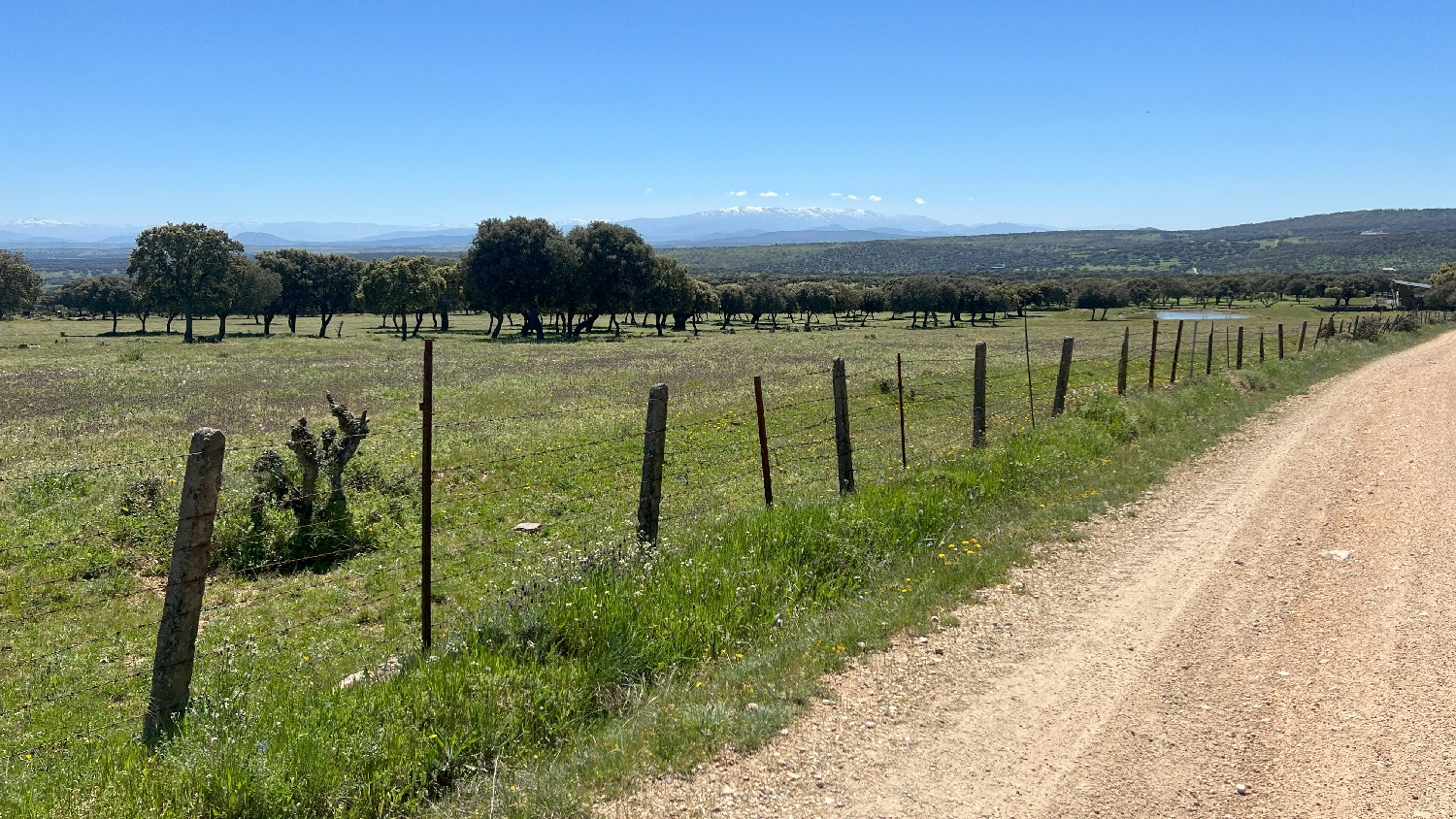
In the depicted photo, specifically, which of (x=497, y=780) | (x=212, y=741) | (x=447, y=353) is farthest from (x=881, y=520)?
(x=447, y=353)

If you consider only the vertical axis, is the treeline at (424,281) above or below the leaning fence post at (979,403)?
above

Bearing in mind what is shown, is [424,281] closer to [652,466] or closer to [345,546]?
[345,546]

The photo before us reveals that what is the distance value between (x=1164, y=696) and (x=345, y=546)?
10.8m

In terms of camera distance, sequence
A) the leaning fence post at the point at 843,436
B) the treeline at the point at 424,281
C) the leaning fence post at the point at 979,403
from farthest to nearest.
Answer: the treeline at the point at 424,281 < the leaning fence post at the point at 979,403 < the leaning fence post at the point at 843,436

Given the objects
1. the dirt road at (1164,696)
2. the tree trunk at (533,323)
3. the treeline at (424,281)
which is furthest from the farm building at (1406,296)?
the dirt road at (1164,696)

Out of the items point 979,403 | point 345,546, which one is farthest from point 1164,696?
point 345,546

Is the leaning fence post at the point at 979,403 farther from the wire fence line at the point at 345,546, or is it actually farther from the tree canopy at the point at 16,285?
the tree canopy at the point at 16,285

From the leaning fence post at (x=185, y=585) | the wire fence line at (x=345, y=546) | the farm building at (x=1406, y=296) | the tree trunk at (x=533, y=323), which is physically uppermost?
the farm building at (x=1406, y=296)

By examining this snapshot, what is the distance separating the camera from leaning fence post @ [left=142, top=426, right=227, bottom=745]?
5363 mm

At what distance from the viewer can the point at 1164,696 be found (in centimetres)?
600

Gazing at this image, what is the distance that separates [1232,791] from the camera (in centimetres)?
482

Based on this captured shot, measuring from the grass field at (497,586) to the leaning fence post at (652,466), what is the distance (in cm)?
44

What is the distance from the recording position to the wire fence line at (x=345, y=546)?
24.2 feet

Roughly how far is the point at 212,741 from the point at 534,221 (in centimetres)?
7635
